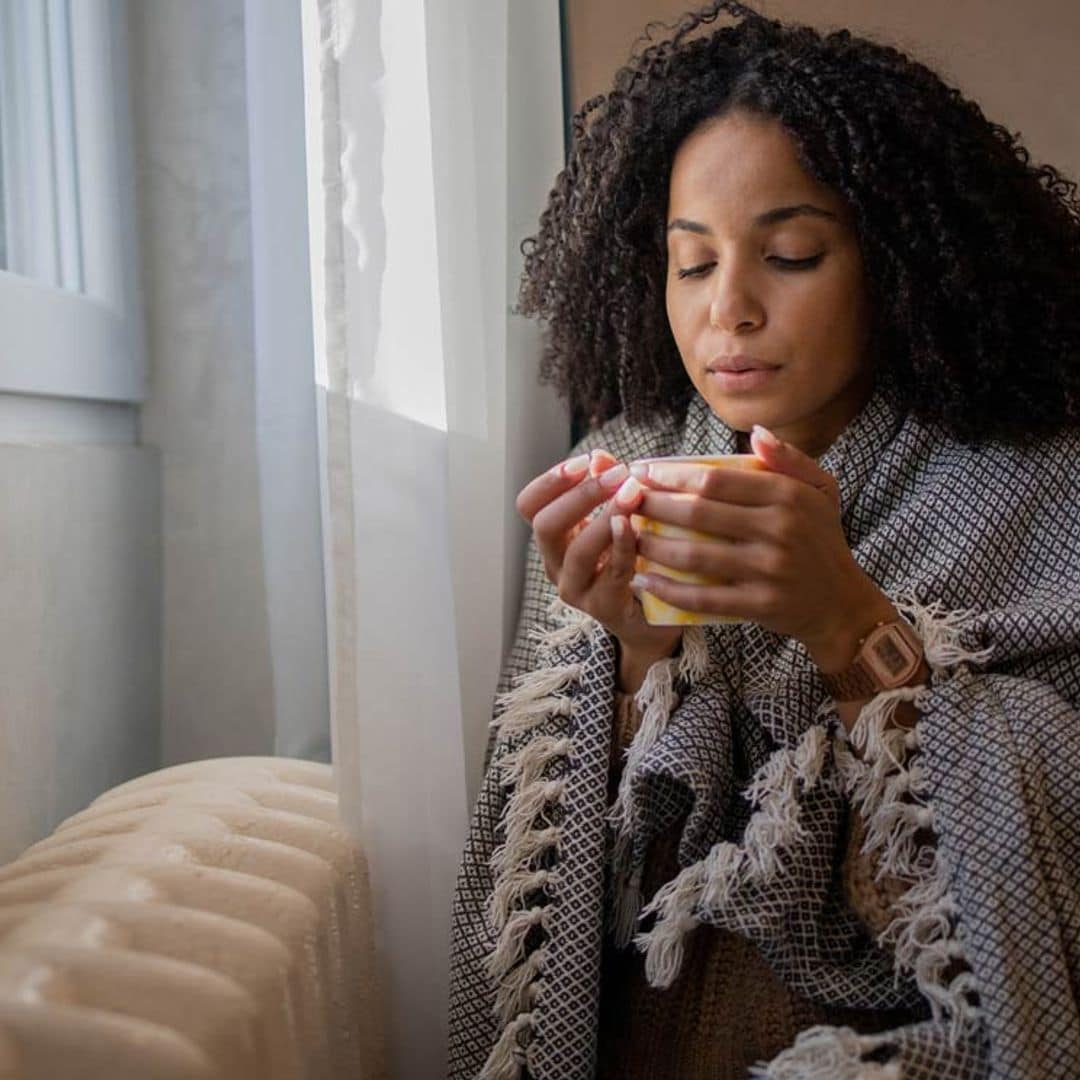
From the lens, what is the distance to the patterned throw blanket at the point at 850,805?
2.47 ft

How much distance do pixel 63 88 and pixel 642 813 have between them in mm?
872

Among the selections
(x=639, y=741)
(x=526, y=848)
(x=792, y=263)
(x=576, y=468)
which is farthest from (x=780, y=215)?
(x=526, y=848)

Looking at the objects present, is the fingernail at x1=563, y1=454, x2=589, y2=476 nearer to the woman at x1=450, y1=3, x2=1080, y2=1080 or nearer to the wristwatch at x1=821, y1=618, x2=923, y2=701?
the woman at x1=450, y1=3, x2=1080, y2=1080

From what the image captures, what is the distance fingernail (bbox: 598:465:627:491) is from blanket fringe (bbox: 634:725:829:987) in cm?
22

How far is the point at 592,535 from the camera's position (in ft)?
2.69

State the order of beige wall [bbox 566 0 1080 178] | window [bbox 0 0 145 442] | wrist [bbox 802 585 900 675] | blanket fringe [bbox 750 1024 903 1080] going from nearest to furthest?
blanket fringe [bbox 750 1024 903 1080] < wrist [bbox 802 585 900 675] < window [bbox 0 0 145 442] < beige wall [bbox 566 0 1080 178]

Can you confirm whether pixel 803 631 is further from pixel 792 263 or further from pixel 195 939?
pixel 195 939

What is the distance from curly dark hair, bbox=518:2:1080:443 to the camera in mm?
966

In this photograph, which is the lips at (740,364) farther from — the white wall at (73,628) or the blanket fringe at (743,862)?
the white wall at (73,628)

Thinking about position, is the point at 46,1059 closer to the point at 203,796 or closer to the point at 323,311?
the point at 203,796

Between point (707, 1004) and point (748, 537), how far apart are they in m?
0.34

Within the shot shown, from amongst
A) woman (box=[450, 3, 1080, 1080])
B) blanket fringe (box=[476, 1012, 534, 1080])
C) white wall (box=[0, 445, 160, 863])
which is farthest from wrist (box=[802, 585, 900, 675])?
white wall (box=[0, 445, 160, 863])

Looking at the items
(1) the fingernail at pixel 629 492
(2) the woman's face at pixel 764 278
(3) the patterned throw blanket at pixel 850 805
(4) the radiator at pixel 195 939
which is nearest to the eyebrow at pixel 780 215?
(2) the woman's face at pixel 764 278

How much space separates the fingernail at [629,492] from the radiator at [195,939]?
326 millimetres
